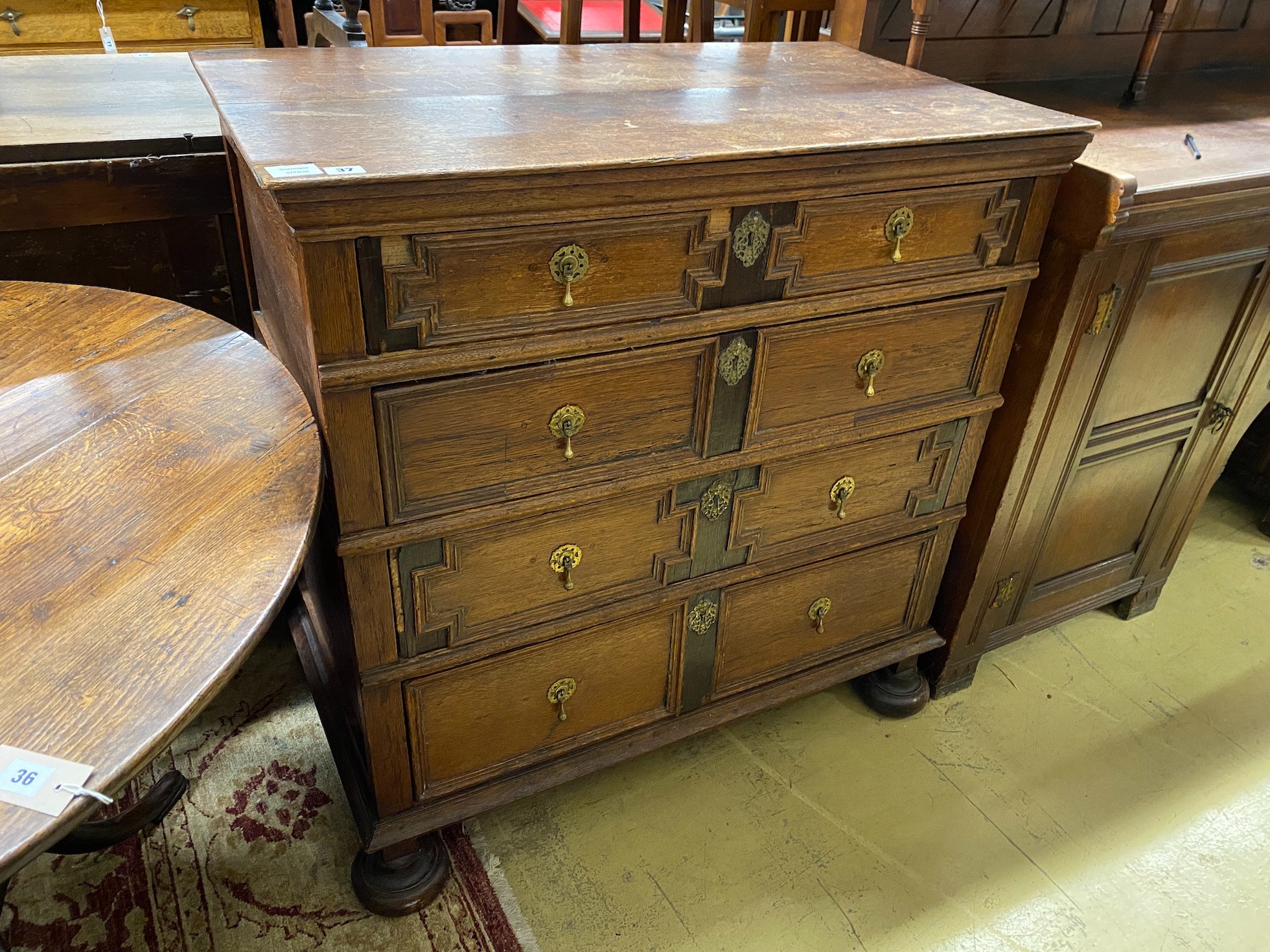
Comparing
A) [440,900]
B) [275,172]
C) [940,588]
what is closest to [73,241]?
[275,172]

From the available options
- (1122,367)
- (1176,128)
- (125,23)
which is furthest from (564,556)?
(125,23)

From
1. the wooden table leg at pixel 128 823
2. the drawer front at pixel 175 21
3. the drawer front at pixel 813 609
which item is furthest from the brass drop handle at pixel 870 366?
the drawer front at pixel 175 21

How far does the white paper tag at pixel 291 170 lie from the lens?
867 millimetres

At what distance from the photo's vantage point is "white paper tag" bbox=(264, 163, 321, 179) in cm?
87

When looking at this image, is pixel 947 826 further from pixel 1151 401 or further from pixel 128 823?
pixel 128 823

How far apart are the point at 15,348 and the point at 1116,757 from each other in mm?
1993

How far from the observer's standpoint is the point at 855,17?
164 centimetres

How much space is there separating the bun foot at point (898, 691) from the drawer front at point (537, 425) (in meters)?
0.83

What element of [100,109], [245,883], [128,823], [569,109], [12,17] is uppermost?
[569,109]

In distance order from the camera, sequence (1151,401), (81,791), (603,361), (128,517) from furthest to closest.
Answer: (1151,401) → (603,361) → (128,517) → (81,791)

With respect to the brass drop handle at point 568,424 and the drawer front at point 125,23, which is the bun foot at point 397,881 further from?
the drawer front at point 125,23

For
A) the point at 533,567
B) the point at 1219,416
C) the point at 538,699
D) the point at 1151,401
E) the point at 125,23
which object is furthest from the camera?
the point at 125,23

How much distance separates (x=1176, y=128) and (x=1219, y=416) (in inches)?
22.5

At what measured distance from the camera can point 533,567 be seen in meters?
1.28
